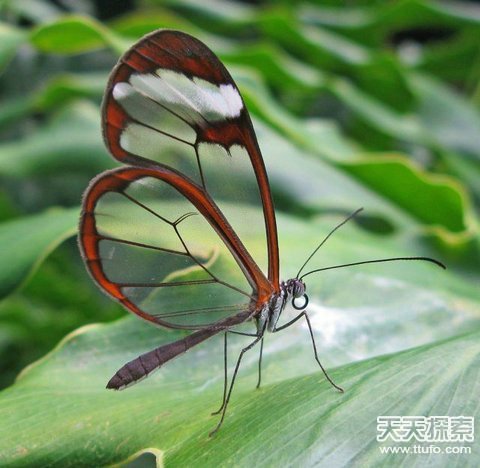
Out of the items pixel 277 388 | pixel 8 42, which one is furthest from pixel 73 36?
pixel 277 388

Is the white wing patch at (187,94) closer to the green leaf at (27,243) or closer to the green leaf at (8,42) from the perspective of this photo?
the green leaf at (27,243)

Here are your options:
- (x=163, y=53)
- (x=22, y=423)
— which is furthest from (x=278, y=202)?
(x=22, y=423)

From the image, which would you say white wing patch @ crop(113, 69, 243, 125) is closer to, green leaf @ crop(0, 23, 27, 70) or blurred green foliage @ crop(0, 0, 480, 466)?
blurred green foliage @ crop(0, 0, 480, 466)

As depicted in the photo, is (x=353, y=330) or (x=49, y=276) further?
(x=49, y=276)

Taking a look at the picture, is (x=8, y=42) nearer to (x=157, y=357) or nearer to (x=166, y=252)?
(x=166, y=252)

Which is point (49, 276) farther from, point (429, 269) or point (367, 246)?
point (429, 269)

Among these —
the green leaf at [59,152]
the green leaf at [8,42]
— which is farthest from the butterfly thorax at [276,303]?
the green leaf at [8,42]

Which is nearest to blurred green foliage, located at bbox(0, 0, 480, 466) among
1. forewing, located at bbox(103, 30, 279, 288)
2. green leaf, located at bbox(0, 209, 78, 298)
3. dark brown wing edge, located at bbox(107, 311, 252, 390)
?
green leaf, located at bbox(0, 209, 78, 298)
